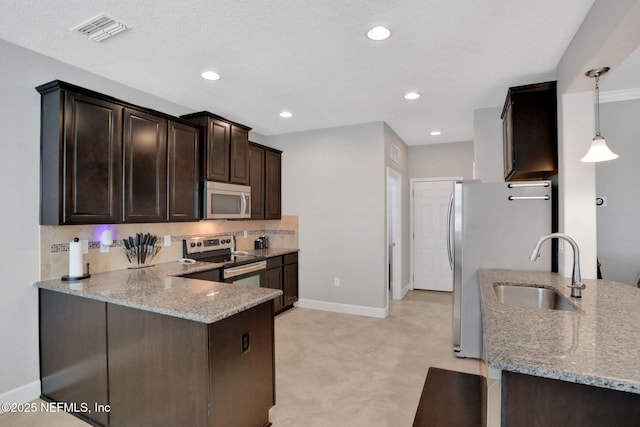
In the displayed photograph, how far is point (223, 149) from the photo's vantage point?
385 cm

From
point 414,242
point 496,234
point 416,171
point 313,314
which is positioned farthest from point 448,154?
point 313,314

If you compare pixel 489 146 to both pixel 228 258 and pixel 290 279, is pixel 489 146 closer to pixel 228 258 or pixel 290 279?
pixel 290 279

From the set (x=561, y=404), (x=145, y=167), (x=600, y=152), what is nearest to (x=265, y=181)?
(x=145, y=167)

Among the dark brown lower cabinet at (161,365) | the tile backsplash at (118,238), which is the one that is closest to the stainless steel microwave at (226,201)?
the tile backsplash at (118,238)

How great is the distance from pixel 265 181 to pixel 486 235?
303 cm

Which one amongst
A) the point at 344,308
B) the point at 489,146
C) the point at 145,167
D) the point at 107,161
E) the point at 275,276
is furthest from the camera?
the point at 344,308

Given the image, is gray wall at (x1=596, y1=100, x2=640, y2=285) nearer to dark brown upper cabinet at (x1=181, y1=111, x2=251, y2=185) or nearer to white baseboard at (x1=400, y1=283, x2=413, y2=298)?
white baseboard at (x1=400, y1=283, x2=413, y2=298)

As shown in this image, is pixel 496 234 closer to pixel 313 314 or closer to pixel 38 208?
pixel 313 314

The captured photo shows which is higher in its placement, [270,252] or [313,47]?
[313,47]

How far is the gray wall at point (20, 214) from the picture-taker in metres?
2.34

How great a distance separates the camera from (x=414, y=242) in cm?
601

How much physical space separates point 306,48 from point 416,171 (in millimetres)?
4016

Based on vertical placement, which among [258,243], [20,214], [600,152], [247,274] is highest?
[600,152]

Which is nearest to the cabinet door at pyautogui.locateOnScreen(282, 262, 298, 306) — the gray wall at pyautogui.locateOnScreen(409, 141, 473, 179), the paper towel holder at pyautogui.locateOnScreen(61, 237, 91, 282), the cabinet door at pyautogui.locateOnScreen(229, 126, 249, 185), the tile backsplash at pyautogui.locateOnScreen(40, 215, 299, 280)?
the tile backsplash at pyautogui.locateOnScreen(40, 215, 299, 280)
